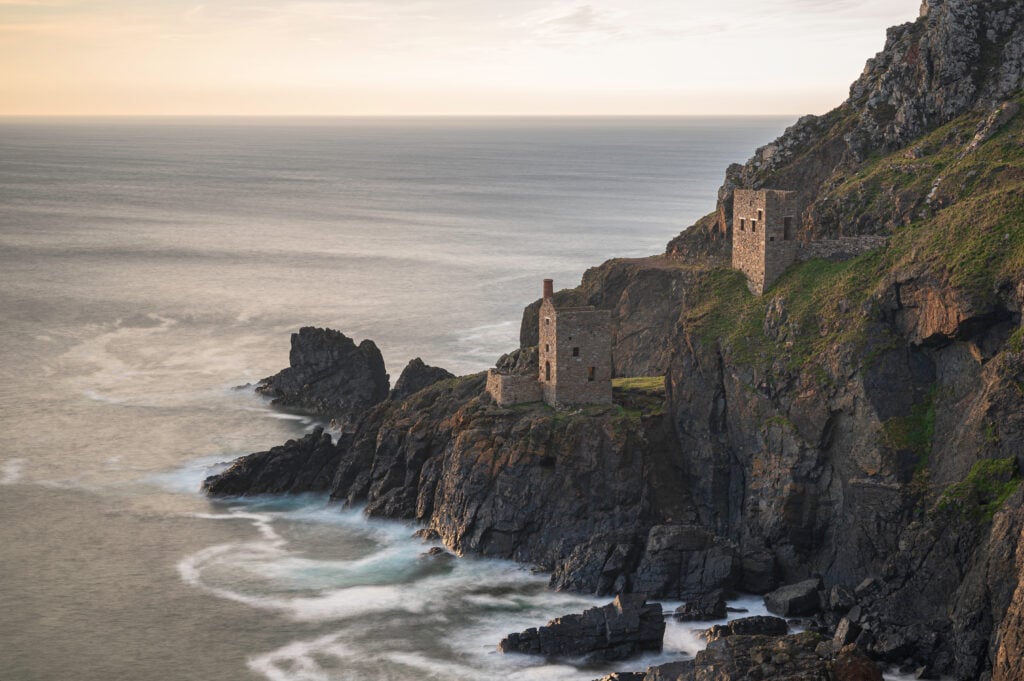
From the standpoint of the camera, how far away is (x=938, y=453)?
72.9m

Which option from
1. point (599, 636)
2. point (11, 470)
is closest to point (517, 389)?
point (599, 636)

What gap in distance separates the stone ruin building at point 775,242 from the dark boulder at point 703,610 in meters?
23.4

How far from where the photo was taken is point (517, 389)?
292 ft

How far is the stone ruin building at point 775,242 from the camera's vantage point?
284 feet

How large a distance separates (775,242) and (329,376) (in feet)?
Result: 139

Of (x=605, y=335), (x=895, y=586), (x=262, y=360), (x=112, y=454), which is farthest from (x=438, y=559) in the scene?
(x=262, y=360)

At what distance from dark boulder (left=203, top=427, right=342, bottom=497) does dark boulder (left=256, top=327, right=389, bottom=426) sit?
15996mm

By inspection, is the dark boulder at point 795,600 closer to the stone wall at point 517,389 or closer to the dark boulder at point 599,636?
the dark boulder at point 599,636

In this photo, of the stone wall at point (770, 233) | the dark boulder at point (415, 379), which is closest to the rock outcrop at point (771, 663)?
the stone wall at point (770, 233)

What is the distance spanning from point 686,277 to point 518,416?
→ 24140 mm

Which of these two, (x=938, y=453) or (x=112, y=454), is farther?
(x=112, y=454)

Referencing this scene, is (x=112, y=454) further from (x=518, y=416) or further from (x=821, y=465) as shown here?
(x=821, y=465)

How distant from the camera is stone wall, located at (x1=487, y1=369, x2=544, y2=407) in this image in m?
89.0

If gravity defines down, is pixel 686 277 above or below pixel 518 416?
above
